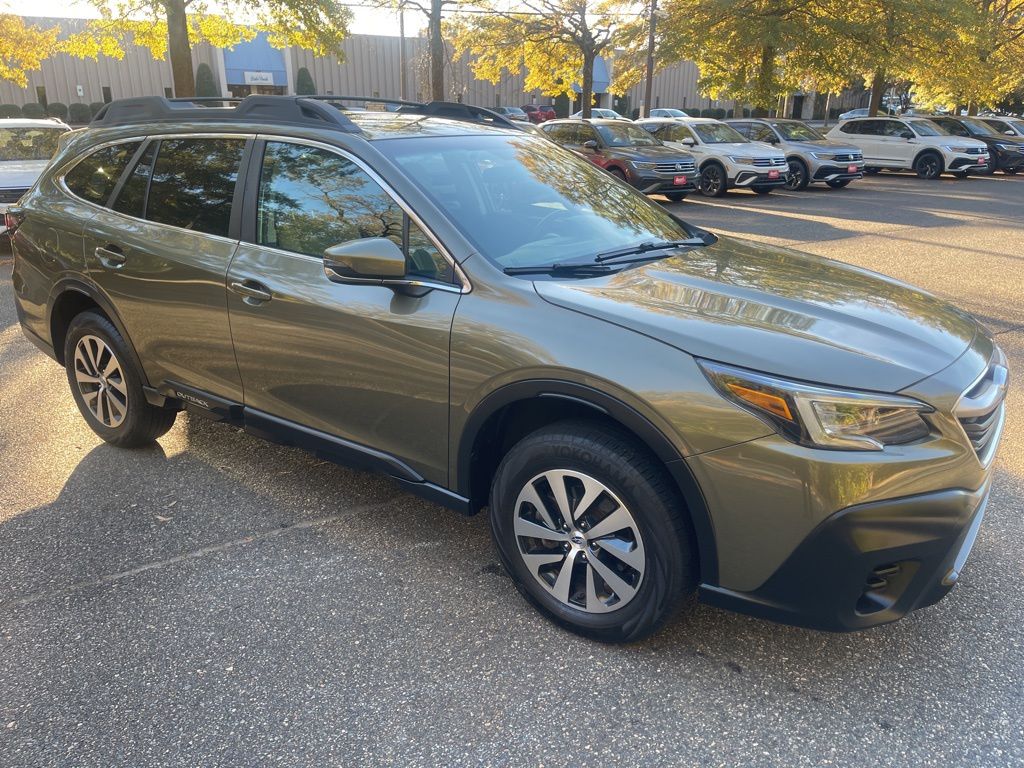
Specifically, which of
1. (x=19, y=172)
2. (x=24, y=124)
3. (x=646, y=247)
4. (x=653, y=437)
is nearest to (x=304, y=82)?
(x=24, y=124)

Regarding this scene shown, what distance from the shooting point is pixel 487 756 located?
7.64 feet

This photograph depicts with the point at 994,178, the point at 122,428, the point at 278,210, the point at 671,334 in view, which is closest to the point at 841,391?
the point at 671,334

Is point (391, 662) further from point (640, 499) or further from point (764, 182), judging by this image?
point (764, 182)

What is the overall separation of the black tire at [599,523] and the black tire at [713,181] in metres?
15.7

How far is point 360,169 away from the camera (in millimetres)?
3221

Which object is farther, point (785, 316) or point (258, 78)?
point (258, 78)

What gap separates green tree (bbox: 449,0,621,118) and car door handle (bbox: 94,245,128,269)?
2264 cm

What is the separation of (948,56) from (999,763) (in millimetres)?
26634

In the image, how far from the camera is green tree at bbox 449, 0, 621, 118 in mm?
25000

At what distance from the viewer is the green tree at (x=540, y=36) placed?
984 inches

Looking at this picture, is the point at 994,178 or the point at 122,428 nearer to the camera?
the point at 122,428

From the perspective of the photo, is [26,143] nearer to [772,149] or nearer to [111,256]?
[111,256]

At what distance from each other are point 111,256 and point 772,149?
1601cm

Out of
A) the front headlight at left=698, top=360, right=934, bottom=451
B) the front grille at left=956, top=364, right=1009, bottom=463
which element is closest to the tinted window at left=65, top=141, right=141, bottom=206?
the front headlight at left=698, top=360, right=934, bottom=451
